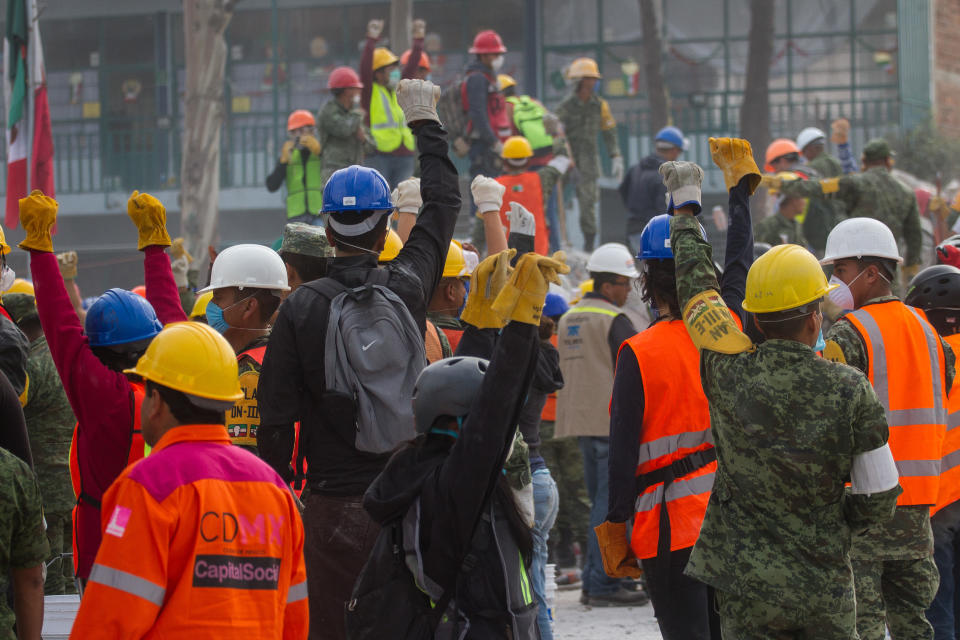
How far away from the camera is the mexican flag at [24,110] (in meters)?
10.2

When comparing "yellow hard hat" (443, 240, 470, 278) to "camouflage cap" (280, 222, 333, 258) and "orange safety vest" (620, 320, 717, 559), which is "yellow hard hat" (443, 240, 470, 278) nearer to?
"camouflage cap" (280, 222, 333, 258)

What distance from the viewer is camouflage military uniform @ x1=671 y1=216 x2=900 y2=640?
142 inches

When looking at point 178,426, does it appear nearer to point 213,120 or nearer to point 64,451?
point 64,451

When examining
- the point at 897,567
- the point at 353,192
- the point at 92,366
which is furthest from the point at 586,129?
the point at 92,366

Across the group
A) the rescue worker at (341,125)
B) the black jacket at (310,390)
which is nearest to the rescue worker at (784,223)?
the rescue worker at (341,125)

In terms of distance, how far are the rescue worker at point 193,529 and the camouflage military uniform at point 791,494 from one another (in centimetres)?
141

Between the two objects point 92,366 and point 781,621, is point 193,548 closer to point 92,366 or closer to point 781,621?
point 92,366

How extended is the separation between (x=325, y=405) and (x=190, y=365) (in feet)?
3.67

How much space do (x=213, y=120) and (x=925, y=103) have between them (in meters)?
13.1

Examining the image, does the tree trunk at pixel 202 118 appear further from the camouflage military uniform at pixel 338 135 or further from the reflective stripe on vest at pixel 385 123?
the camouflage military uniform at pixel 338 135

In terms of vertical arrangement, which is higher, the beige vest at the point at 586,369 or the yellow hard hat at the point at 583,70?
the yellow hard hat at the point at 583,70

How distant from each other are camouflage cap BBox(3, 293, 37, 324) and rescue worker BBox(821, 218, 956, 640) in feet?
13.3

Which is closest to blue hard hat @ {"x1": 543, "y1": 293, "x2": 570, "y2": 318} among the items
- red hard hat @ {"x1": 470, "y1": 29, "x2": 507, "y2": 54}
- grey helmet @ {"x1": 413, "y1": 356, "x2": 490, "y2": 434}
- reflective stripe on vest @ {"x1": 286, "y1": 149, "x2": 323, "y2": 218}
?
grey helmet @ {"x1": 413, "y1": 356, "x2": 490, "y2": 434}

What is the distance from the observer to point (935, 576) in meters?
4.94
